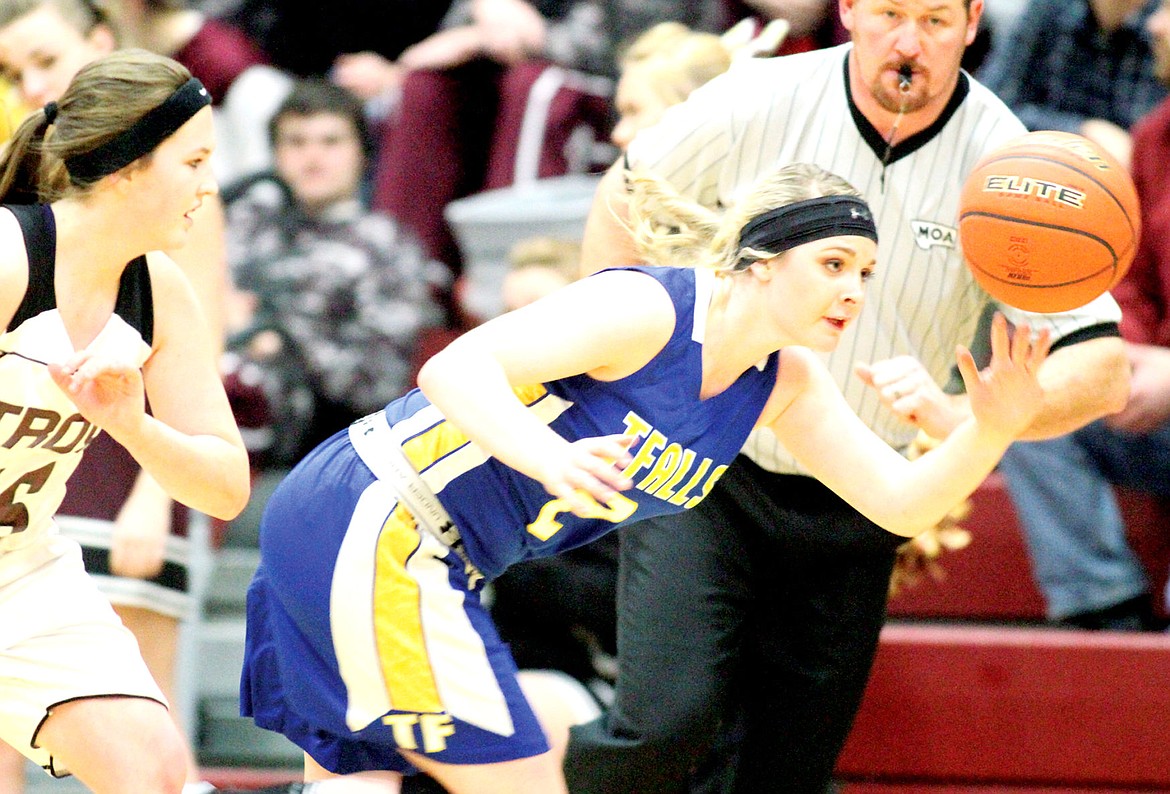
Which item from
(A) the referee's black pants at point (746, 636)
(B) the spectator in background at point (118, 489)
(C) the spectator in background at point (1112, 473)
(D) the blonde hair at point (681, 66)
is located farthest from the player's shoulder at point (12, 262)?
(C) the spectator in background at point (1112, 473)

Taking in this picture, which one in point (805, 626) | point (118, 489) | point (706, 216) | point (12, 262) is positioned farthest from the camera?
point (118, 489)

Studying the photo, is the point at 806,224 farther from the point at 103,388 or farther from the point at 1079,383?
the point at 103,388

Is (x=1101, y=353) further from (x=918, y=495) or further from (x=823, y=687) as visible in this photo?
(x=823, y=687)

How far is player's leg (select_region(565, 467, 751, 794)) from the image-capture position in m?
3.56

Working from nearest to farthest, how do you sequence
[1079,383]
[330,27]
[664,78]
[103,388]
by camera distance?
1. [103,388]
2. [1079,383]
3. [664,78]
4. [330,27]

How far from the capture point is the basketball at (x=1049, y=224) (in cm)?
322

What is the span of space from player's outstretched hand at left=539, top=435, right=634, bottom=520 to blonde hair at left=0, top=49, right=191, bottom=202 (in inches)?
38.8

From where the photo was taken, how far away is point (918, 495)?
3.04 meters

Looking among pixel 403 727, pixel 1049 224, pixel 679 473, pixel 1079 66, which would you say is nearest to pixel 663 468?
pixel 679 473

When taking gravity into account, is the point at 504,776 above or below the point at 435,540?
below

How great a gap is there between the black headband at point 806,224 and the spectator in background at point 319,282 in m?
2.59

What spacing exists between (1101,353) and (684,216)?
0.99 m

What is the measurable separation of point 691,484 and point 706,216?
0.53 meters

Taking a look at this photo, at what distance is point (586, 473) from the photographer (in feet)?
8.23
